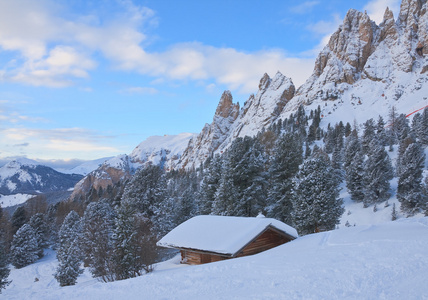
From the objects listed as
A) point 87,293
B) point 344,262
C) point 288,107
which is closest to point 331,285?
point 344,262

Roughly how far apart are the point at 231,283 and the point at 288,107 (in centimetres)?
13712

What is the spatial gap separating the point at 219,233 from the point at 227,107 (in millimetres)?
179447

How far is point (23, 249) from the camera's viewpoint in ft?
114

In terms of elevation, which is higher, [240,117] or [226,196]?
[240,117]

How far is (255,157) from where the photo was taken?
27.1 m

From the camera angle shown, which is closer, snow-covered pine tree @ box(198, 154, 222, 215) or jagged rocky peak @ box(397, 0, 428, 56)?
snow-covered pine tree @ box(198, 154, 222, 215)

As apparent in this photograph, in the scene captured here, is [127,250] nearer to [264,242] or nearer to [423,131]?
[264,242]

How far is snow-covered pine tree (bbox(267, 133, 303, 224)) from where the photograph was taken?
2514 cm

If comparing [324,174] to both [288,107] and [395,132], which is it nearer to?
[395,132]

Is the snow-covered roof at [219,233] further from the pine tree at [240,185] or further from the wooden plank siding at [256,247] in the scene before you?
the pine tree at [240,185]

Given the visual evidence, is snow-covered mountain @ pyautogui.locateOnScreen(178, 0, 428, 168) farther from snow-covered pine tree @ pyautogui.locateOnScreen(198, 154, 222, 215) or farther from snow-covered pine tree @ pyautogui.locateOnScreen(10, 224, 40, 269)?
snow-covered pine tree @ pyautogui.locateOnScreen(10, 224, 40, 269)

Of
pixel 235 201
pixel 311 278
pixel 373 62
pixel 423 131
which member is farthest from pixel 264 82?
pixel 311 278

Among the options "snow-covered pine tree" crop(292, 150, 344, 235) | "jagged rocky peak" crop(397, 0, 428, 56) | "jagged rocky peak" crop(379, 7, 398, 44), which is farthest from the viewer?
"jagged rocky peak" crop(379, 7, 398, 44)

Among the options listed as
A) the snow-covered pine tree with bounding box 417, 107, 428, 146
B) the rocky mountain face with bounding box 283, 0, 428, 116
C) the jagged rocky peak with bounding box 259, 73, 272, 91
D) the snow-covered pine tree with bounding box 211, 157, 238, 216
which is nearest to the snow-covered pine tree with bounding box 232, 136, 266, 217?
the snow-covered pine tree with bounding box 211, 157, 238, 216
